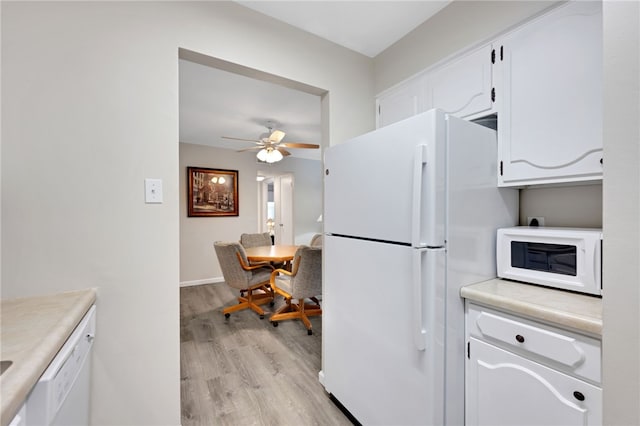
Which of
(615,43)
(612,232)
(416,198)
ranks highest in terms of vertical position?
(615,43)

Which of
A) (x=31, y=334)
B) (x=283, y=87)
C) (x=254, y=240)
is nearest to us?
(x=31, y=334)

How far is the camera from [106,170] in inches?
50.9

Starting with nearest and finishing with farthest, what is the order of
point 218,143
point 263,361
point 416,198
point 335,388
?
point 416,198
point 335,388
point 263,361
point 218,143

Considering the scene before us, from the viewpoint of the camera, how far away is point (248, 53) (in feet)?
5.47

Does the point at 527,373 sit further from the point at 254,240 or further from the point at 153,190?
the point at 254,240

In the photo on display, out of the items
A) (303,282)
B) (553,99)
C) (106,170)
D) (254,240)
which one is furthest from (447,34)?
(254,240)

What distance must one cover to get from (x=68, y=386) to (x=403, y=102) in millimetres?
Answer: 2219

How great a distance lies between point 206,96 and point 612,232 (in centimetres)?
324

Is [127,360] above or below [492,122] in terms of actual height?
below

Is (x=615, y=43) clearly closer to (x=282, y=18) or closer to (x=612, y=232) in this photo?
(x=612, y=232)

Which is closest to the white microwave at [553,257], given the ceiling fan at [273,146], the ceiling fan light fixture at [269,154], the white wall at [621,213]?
the white wall at [621,213]

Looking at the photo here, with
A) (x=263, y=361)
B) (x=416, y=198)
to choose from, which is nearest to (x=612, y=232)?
(x=416, y=198)

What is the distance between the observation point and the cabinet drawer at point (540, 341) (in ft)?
3.05

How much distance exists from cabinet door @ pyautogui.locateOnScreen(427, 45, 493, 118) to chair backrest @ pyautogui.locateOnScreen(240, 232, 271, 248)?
11.4 feet
